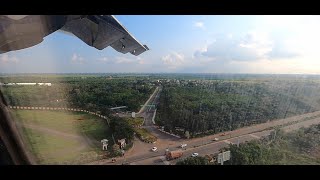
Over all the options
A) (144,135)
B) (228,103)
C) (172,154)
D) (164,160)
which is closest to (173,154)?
(172,154)

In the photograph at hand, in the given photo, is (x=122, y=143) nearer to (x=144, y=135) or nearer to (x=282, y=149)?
(x=144, y=135)

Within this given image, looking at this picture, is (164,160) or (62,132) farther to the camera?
(62,132)

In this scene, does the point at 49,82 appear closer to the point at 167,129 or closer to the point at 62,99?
the point at 62,99

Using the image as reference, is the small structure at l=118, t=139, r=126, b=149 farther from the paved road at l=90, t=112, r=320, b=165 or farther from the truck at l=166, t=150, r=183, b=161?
the truck at l=166, t=150, r=183, b=161

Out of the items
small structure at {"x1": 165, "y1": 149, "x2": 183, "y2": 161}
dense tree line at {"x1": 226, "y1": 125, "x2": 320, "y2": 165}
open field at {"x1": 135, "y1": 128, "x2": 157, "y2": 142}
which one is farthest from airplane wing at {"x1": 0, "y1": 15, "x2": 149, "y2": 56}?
dense tree line at {"x1": 226, "y1": 125, "x2": 320, "y2": 165}

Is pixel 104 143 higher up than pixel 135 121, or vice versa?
pixel 135 121

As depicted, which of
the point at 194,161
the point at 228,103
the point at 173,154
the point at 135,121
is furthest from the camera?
the point at 135,121
